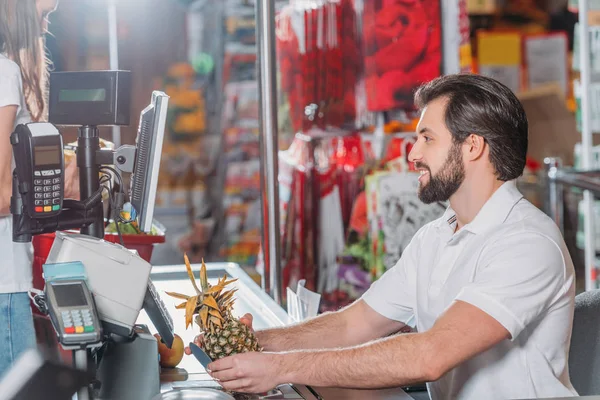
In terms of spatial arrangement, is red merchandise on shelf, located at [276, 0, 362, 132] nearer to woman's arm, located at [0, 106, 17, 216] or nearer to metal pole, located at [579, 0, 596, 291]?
metal pole, located at [579, 0, 596, 291]

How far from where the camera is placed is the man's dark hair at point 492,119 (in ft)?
6.45

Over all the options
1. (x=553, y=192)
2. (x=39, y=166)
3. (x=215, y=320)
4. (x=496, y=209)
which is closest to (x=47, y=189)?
(x=39, y=166)

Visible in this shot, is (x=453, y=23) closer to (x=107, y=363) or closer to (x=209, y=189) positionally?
(x=209, y=189)

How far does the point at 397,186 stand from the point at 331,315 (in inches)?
77.9

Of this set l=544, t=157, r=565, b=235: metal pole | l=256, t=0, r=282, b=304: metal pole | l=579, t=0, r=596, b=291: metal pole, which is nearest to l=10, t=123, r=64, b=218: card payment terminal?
l=256, t=0, r=282, b=304: metal pole

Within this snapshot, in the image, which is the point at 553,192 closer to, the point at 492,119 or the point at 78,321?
the point at 492,119

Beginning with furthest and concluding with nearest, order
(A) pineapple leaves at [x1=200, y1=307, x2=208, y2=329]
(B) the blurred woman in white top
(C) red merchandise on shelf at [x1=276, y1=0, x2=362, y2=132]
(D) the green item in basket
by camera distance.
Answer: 1. (C) red merchandise on shelf at [x1=276, y1=0, x2=362, y2=132]
2. (D) the green item in basket
3. (B) the blurred woman in white top
4. (A) pineapple leaves at [x1=200, y1=307, x2=208, y2=329]

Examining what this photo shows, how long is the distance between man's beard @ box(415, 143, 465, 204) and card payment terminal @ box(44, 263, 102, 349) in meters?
0.87

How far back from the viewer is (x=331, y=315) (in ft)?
7.41

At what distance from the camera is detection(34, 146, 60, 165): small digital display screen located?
5.48 ft

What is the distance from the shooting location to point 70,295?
4.80 ft

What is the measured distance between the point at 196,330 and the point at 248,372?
2.05 feet

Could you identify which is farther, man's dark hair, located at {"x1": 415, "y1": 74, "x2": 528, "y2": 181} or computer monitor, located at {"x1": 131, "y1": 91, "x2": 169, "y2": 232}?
man's dark hair, located at {"x1": 415, "y1": 74, "x2": 528, "y2": 181}

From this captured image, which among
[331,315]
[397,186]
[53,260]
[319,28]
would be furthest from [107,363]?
[319,28]
